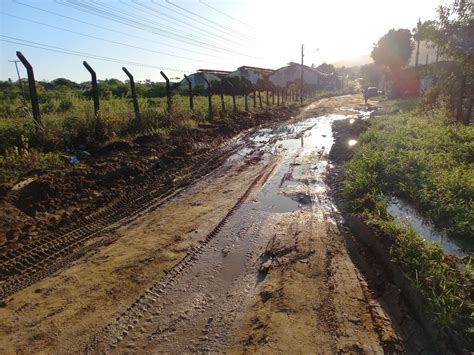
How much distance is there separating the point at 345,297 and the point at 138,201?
4.50 metres

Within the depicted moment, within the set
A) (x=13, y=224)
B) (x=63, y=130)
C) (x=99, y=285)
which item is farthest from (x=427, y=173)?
(x=63, y=130)

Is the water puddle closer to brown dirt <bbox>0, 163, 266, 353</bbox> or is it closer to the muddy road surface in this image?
the muddy road surface

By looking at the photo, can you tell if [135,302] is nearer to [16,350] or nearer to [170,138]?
[16,350]

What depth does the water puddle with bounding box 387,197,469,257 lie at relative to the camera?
4160mm

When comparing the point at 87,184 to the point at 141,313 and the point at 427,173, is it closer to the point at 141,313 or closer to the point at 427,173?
the point at 141,313

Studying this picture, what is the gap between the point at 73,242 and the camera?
4.93 meters

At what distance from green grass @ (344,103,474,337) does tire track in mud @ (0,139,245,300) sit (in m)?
4.02

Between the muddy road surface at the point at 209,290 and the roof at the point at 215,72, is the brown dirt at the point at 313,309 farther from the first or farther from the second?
the roof at the point at 215,72

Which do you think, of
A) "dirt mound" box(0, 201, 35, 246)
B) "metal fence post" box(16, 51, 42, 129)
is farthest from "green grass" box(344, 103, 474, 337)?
"metal fence post" box(16, 51, 42, 129)

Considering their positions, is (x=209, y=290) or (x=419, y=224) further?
(x=419, y=224)

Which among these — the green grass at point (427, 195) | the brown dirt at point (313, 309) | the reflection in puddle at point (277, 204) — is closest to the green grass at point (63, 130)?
the reflection in puddle at point (277, 204)

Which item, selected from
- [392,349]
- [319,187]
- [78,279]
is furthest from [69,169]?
→ [392,349]

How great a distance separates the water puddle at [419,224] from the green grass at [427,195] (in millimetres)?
130

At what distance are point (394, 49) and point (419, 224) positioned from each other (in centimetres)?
5848
